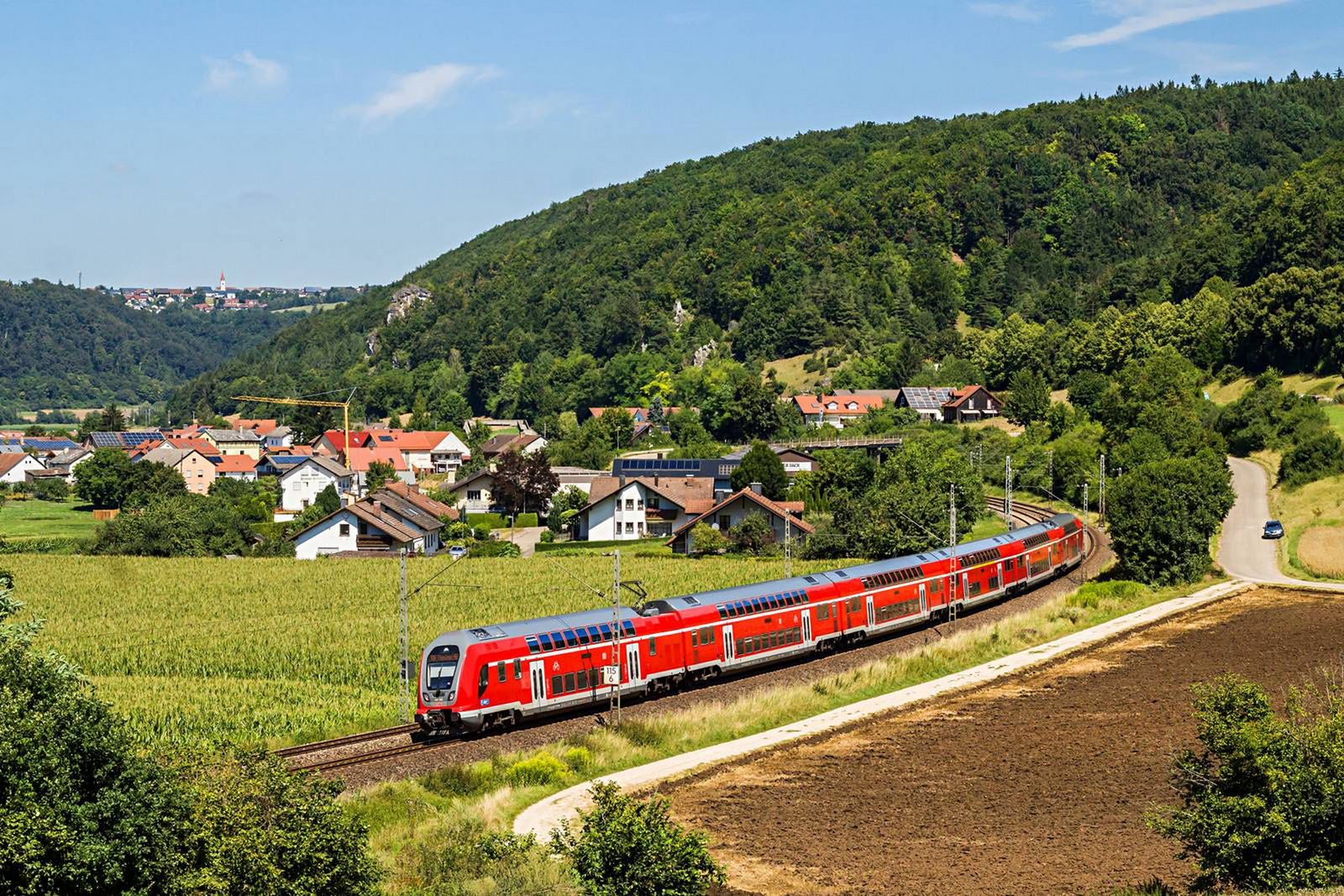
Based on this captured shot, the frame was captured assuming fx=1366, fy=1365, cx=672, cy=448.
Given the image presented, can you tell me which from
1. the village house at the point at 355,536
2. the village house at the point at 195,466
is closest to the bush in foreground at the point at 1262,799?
the village house at the point at 355,536

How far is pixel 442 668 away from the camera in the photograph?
37.9m

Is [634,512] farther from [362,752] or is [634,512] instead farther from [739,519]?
[362,752]

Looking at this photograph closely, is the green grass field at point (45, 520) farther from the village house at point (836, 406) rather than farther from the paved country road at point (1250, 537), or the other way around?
the paved country road at point (1250, 537)

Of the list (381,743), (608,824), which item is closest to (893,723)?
(381,743)

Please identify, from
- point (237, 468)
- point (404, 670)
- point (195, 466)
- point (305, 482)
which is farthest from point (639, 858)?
point (195, 466)

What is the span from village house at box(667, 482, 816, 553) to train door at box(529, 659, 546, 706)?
5585cm

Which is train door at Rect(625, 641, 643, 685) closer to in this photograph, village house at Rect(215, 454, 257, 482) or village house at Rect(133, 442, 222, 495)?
village house at Rect(215, 454, 257, 482)

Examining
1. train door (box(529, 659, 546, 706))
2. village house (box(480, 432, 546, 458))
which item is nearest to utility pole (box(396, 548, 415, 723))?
train door (box(529, 659, 546, 706))

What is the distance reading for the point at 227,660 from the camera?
2143 inches

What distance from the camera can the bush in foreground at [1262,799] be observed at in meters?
24.0

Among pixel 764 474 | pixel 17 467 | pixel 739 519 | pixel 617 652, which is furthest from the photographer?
pixel 17 467

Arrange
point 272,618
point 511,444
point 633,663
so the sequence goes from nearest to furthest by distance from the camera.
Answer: point 633,663 → point 272,618 → point 511,444

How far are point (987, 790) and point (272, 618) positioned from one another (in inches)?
1690

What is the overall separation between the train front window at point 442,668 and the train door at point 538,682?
252 centimetres
